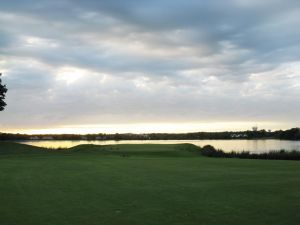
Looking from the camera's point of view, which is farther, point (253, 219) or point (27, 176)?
point (27, 176)

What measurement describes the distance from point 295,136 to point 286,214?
360 feet

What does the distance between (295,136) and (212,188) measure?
346ft

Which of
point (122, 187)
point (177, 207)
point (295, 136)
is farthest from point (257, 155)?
point (295, 136)

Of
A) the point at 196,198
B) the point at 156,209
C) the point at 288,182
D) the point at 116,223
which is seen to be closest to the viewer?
the point at 116,223

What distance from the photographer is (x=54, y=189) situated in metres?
15.3

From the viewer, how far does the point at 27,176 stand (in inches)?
766

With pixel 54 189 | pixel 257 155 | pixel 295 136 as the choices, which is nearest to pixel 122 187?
pixel 54 189

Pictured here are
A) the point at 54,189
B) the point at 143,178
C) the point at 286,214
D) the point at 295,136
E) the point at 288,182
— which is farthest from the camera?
the point at 295,136

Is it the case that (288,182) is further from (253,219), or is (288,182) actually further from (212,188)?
(253,219)

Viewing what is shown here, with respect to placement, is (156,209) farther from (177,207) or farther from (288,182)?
(288,182)

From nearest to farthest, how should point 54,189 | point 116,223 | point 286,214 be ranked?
point 116,223
point 286,214
point 54,189

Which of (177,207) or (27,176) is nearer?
(177,207)

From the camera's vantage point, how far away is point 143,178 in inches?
739

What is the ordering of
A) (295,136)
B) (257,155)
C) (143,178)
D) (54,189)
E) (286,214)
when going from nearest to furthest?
1. (286,214)
2. (54,189)
3. (143,178)
4. (257,155)
5. (295,136)
